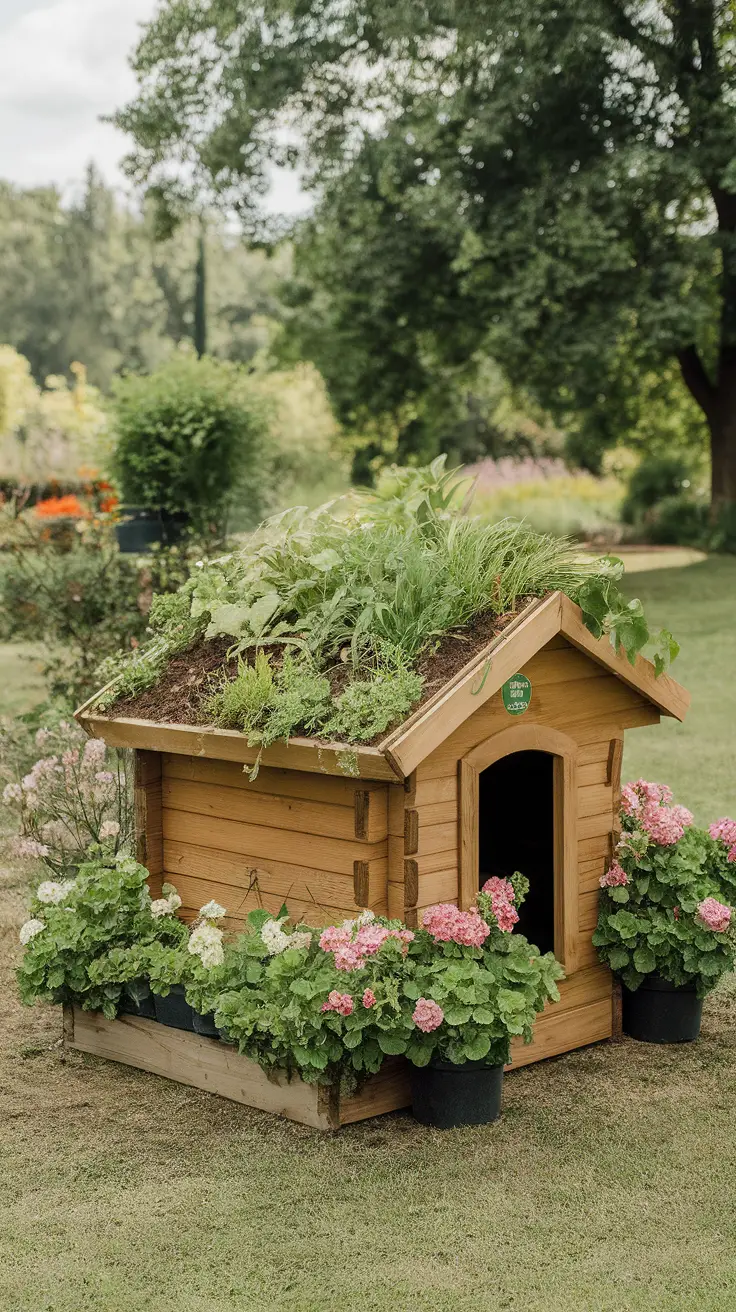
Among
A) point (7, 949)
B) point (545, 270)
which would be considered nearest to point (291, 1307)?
point (7, 949)

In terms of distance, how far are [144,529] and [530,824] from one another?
5107mm

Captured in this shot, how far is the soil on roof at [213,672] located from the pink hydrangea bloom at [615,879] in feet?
3.40

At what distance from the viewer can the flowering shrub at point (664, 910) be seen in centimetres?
453

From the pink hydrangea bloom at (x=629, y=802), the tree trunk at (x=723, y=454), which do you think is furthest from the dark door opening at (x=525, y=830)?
the tree trunk at (x=723, y=454)

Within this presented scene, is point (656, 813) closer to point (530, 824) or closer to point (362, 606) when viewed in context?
point (530, 824)

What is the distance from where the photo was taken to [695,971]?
4.54 metres

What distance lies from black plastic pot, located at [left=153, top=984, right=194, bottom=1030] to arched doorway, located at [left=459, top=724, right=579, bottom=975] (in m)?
0.96

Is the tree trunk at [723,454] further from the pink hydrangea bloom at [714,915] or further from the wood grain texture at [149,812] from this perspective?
the wood grain texture at [149,812]

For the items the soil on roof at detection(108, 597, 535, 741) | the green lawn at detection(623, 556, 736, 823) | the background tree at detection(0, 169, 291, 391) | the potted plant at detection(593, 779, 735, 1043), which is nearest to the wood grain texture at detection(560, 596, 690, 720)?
the soil on roof at detection(108, 597, 535, 741)

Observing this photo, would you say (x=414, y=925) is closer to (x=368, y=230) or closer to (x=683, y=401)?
(x=368, y=230)

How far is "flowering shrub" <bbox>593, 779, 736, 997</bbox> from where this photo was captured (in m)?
4.53

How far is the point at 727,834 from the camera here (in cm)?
483

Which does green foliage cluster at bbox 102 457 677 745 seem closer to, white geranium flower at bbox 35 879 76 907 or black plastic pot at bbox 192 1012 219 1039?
white geranium flower at bbox 35 879 76 907

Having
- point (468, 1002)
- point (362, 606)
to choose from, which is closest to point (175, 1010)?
point (468, 1002)
